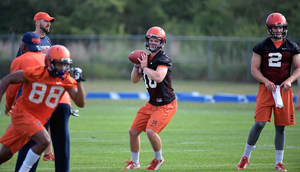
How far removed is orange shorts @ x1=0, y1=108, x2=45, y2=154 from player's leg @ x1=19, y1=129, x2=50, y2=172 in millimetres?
53

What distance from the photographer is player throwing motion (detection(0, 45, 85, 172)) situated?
4797 millimetres

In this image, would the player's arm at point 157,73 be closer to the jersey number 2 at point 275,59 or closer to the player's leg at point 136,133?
the player's leg at point 136,133

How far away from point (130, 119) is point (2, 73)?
1403 cm

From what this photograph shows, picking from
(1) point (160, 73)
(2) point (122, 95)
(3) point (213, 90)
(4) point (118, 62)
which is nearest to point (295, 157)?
(1) point (160, 73)

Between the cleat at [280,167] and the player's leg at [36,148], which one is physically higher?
the player's leg at [36,148]

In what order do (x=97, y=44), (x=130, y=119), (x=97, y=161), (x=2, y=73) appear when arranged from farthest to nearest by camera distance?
(x=97, y=44)
(x=2, y=73)
(x=130, y=119)
(x=97, y=161)

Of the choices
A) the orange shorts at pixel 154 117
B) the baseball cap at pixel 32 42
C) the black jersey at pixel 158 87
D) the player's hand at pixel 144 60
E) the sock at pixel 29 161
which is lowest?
the sock at pixel 29 161

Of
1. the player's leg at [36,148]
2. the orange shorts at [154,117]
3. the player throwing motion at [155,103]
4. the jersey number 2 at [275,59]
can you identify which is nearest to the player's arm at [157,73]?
the player throwing motion at [155,103]

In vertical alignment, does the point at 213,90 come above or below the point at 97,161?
below

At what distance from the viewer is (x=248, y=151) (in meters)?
6.20

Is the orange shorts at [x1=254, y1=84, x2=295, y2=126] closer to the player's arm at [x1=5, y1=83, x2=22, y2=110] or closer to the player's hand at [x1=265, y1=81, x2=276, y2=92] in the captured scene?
the player's hand at [x1=265, y1=81, x2=276, y2=92]

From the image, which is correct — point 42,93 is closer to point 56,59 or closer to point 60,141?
point 56,59

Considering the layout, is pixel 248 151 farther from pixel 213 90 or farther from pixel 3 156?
pixel 213 90

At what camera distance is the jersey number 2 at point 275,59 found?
6.13m
